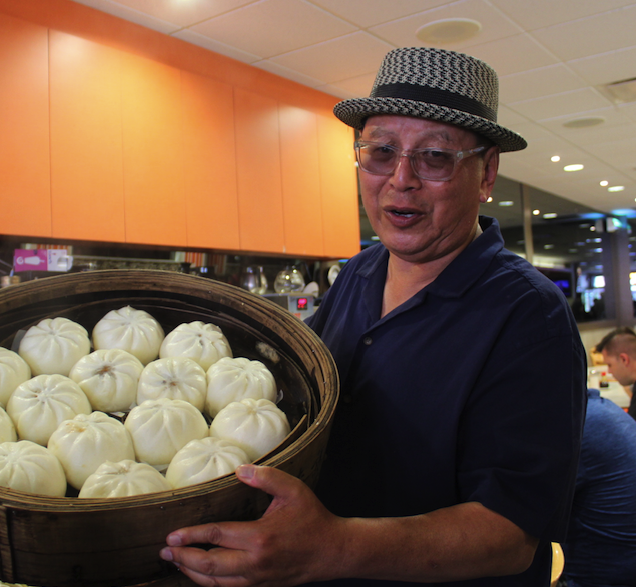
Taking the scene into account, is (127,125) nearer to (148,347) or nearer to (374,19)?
(374,19)

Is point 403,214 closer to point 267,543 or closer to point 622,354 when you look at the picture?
point 267,543

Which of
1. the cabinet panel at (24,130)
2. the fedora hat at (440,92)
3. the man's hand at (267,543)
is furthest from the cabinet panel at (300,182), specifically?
the man's hand at (267,543)

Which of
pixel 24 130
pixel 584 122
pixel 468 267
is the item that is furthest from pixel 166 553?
pixel 584 122

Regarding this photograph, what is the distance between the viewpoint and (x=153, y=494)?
2.01 feet

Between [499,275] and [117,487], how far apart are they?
0.71m

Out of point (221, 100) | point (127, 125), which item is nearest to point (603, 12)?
point (221, 100)

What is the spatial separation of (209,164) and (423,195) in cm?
277

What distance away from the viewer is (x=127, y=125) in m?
3.17

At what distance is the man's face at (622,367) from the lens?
3.89m

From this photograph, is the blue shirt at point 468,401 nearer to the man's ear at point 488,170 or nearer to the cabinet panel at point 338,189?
the man's ear at point 488,170

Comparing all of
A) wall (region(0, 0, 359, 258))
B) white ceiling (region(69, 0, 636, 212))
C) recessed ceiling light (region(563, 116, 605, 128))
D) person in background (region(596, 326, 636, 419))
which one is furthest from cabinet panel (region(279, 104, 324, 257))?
recessed ceiling light (region(563, 116, 605, 128))

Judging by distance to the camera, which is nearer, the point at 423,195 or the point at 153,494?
the point at 153,494

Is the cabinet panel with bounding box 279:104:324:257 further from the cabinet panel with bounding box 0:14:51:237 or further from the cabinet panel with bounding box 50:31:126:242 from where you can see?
the cabinet panel with bounding box 0:14:51:237

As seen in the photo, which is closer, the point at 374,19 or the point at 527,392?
the point at 527,392
